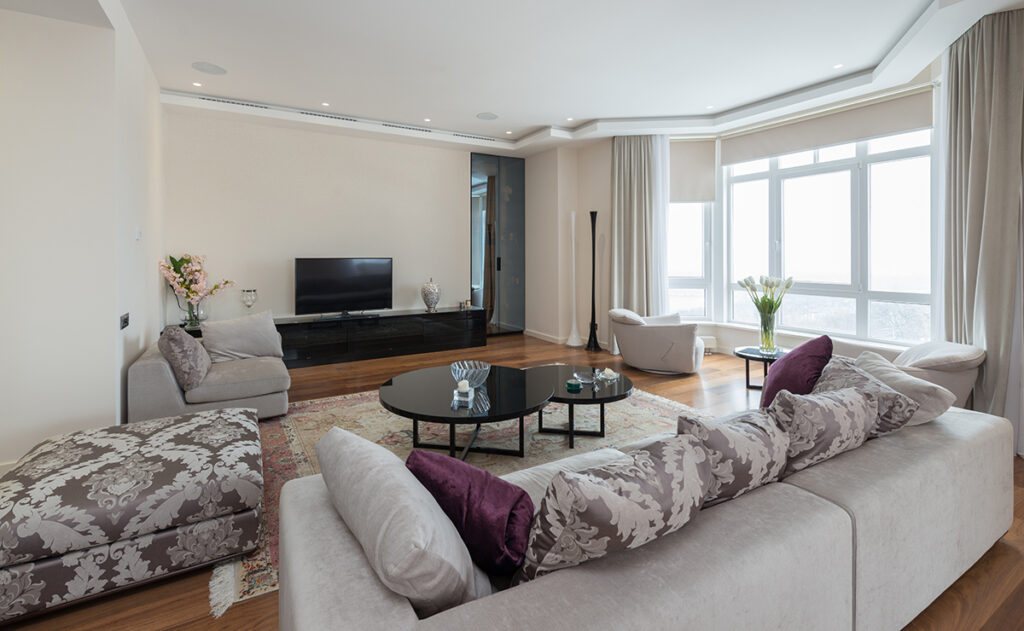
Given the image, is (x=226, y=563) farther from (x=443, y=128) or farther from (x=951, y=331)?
(x=443, y=128)

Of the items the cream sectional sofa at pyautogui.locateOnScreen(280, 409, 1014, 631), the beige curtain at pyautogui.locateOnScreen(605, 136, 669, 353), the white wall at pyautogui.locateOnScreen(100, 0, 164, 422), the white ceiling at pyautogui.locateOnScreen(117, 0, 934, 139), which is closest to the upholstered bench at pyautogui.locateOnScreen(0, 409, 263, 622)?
the cream sectional sofa at pyautogui.locateOnScreen(280, 409, 1014, 631)

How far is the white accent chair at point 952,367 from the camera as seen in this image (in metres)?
3.08

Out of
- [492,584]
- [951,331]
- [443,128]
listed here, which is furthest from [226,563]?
[443,128]

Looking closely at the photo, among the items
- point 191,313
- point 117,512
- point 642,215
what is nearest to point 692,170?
point 642,215

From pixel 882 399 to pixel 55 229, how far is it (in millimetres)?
4086

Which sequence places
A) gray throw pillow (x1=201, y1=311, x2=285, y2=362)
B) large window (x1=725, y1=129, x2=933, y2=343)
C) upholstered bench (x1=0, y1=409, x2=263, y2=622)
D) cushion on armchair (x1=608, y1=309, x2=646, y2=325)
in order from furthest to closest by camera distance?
cushion on armchair (x1=608, y1=309, x2=646, y2=325) → large window (x1=725, y1=129, x2=933, y2=343) → gray throw pillow (x1=201, y1=311, x2=285, y2=362) → upholstered bench (x1=0, y1=409, x2=263, y2=622)

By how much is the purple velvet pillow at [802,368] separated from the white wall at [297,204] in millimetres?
5010

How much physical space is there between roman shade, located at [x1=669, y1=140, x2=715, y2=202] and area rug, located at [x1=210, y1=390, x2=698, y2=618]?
310 centimetres

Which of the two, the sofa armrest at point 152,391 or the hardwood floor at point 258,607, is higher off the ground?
the sofa armrest at point 152,391

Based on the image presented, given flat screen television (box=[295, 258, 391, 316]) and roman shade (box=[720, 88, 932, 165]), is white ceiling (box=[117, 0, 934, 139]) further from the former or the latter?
flat screen television (box=[295, 258, 391, 316])

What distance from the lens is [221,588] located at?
184cm

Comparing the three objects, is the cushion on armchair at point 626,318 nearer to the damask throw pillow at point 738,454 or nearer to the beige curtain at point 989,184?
the beige curtain at point 989,184

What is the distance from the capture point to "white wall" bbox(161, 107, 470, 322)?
534 cm

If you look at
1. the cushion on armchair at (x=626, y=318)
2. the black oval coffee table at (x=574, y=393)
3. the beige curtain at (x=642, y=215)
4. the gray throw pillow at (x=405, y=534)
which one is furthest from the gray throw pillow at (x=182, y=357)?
the beige curtain at (x=642, y=215)
